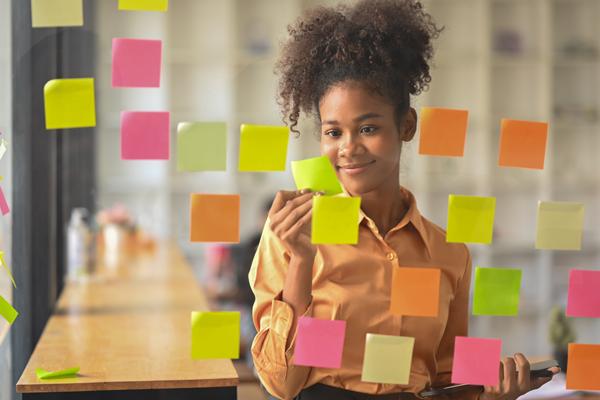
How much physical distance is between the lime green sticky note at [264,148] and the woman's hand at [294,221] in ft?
0.16

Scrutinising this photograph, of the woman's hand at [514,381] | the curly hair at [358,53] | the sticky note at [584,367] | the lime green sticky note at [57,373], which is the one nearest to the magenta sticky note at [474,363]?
the woman's hand at [514,381]

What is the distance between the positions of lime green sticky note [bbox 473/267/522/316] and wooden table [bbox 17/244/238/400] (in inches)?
17.9

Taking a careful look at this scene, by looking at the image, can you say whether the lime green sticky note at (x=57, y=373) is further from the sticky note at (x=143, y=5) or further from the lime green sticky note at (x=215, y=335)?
the sticky note at (x=143, y=5)

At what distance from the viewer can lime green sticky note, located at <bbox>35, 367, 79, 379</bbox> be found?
1.46 m

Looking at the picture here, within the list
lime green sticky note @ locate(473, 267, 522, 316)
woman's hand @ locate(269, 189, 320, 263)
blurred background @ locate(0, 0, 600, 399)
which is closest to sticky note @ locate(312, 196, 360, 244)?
woman's hand @ locate(269, 189, 320, 263)

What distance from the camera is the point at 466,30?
546 cm

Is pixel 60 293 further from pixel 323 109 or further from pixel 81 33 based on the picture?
pixel 323 109

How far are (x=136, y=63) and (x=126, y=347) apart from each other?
0.75 metres

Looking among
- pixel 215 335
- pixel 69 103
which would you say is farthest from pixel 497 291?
pixel 69 103

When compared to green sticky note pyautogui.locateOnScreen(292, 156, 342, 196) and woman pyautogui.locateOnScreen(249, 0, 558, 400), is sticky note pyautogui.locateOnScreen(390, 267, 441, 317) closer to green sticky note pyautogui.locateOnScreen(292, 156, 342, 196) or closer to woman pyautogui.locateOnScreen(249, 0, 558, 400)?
woman pyautogui.locateOnScreen(249, 0, 558, 400)

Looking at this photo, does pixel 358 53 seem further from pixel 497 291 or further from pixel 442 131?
pixel 497 291

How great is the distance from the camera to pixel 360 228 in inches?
52.8

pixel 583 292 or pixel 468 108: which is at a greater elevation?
pixel 468 108

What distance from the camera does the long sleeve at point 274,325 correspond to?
4.20 ft
